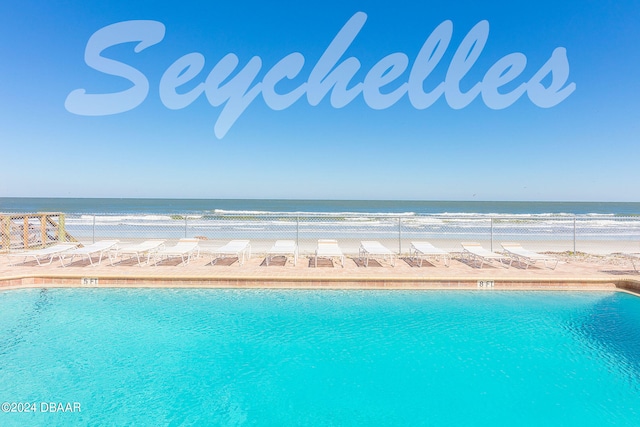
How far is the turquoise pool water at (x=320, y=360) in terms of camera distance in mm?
3076

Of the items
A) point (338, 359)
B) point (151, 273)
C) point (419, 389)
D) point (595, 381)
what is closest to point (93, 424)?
point (338, 359)

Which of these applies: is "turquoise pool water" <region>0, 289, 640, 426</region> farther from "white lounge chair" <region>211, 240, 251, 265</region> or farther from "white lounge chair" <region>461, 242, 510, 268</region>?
"white lounge chair" <region>211, 240, 251, 265</region>

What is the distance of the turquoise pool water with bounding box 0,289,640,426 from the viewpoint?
308 cm

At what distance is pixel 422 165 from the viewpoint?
31516mm

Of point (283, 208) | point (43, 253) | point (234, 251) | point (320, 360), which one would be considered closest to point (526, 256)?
point (320, 360)

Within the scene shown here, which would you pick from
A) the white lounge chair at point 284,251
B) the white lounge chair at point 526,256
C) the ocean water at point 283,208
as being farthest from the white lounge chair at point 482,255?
the ocean water at point 283,208

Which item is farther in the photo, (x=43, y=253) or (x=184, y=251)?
(x=184, y=251)

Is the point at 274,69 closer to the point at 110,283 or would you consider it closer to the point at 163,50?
the point at 163,50

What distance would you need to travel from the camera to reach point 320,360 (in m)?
3.97

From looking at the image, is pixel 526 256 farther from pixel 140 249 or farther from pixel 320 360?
pixel 140 249

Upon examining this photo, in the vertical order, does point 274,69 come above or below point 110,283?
above

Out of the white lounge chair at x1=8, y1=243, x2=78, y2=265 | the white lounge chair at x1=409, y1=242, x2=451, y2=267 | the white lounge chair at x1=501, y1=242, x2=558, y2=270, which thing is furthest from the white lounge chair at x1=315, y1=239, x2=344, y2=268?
the white lounge chair at x1=8, y1=243, x2=78, y2=265

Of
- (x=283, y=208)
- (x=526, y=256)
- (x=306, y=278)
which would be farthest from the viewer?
(x=283, y=208)

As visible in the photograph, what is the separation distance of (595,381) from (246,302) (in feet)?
15.5
